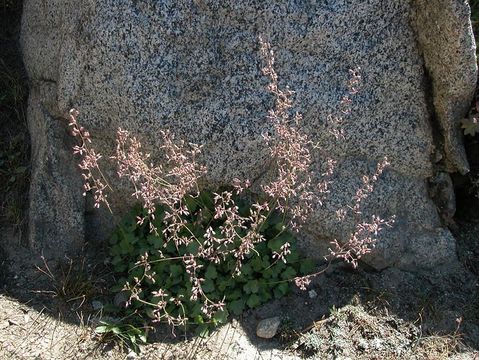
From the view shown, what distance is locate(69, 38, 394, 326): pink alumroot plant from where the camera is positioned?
287cm

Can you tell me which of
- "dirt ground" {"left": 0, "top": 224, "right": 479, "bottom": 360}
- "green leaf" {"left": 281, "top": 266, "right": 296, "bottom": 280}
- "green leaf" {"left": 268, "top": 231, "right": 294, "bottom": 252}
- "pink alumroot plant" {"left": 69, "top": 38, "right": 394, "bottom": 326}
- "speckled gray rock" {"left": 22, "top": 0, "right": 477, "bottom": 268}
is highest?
"speckled gray rock" {"left": 22, "top": 0, "right": 477, "bottom": 268}

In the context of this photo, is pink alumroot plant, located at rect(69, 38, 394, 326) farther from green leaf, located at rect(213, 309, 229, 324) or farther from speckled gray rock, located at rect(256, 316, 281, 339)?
speckled gray rock, located at rect(256, 316, 281, 339)

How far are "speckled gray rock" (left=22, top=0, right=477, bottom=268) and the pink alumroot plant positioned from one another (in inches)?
3.4

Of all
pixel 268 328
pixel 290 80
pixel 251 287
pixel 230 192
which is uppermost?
pixel 290 80

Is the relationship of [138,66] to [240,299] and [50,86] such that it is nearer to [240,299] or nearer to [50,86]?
[50,86]

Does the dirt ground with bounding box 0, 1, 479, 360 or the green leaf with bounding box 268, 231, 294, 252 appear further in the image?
the green leaf with bounding box 268, 231, 294, 252

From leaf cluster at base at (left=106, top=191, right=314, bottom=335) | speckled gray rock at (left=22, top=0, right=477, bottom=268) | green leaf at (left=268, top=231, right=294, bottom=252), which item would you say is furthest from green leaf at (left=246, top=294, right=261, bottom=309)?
speckled gray rock at (left=22, top=0, right=477, bottom=268)

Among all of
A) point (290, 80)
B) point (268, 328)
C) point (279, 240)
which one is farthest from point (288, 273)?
point (290, 80)

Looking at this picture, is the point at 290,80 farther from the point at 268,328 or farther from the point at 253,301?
the point at 268,328

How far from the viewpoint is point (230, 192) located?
124 inches

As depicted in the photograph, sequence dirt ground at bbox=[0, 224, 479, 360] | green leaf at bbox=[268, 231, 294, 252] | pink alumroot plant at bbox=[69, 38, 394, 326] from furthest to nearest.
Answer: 1. green leaf at bbox=[268, 231, 294, 252]
2. dirt ground at bbox=[0, 224, 479, 360]
3. pink alumroot plant at bbox=[69, 38, 394, 326]

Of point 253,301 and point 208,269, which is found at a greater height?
point 208,269

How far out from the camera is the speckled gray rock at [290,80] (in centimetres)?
313

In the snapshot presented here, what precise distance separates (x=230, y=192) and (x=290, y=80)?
2.23 feet
